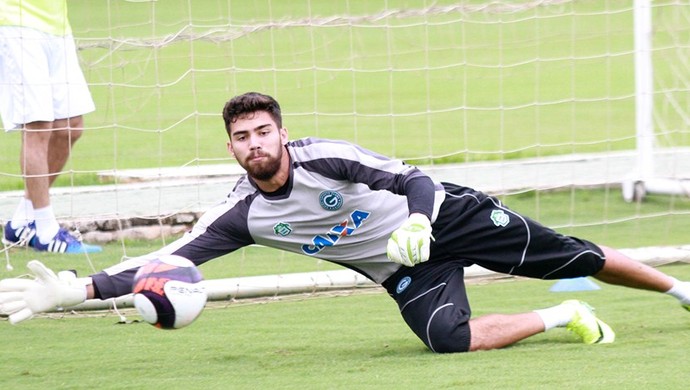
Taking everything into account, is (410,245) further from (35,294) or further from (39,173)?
(39,173)

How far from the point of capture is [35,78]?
7270 millimetres

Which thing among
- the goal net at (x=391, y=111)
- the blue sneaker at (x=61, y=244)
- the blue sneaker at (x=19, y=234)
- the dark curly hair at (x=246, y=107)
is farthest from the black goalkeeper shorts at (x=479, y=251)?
the blue sneaker at (x=19, y=234)

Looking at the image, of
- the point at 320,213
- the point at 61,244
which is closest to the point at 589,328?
the point at 320,213

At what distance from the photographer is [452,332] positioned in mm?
4969

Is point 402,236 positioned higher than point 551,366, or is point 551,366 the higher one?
point 402,236

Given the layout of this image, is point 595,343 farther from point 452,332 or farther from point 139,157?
point 139,157

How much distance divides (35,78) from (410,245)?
364 cm

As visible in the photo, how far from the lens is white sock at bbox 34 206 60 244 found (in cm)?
736

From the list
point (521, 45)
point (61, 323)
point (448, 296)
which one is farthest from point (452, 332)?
point (521, 45)

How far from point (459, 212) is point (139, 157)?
23.3 ft

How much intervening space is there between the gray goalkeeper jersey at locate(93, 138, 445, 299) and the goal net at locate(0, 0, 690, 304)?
2084mm

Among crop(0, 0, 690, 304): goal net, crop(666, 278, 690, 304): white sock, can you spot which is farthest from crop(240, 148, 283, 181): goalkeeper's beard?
crop(0, 0, 690, 304): goal net

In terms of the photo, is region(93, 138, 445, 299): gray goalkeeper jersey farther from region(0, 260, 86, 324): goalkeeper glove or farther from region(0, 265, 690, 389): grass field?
region(0, 265, 690, 389): grass field

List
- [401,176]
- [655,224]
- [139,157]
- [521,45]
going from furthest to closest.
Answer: [521,45], [139,157], [655,224], [401,176]
